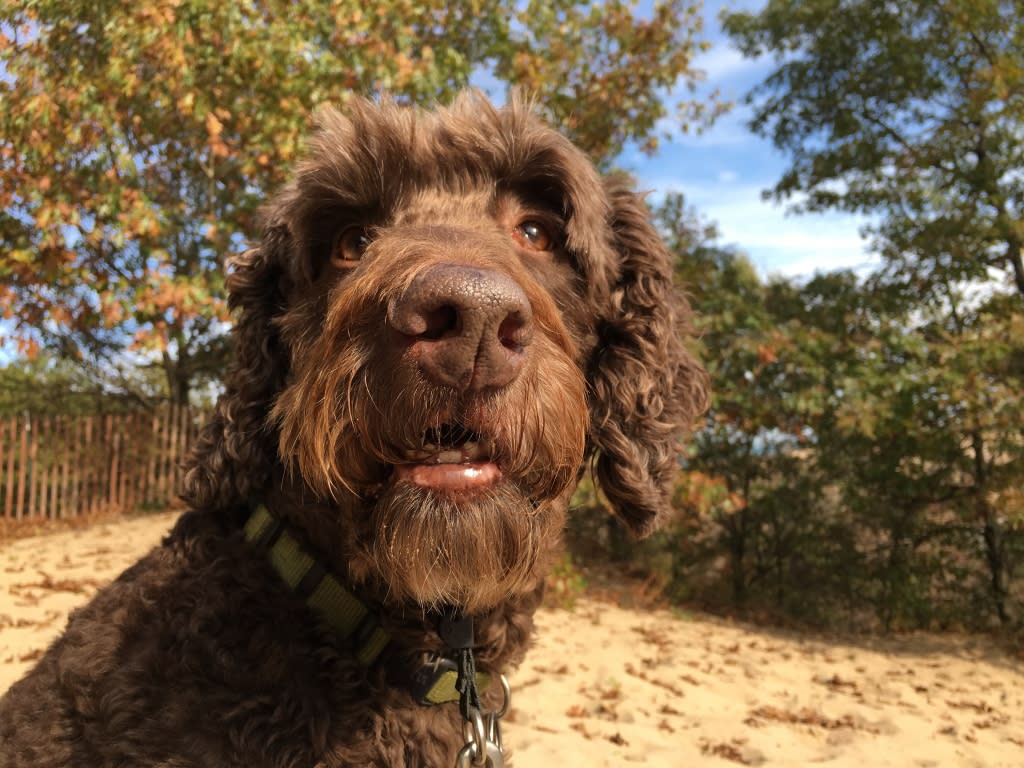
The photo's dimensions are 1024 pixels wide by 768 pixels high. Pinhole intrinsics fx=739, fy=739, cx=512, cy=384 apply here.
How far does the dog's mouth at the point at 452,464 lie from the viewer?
163cm

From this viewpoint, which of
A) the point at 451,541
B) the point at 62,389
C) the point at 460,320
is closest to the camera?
the point at 460,320

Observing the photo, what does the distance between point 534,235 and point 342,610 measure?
4.03 feet

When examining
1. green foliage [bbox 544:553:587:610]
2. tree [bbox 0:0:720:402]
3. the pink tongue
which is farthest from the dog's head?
green foliage [bbox 544:553:587:610]

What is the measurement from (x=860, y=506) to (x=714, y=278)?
339 cm

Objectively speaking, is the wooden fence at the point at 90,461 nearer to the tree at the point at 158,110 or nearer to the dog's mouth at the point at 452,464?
the tree at the point at 158,110

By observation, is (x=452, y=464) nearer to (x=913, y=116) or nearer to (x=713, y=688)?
(x=713, y=688)

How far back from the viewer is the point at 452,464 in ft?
5.44

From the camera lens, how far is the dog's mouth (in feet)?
5.34

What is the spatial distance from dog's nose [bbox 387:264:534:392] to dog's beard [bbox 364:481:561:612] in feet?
0.95

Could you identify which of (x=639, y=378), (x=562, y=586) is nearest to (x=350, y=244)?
(x=639, y=378)

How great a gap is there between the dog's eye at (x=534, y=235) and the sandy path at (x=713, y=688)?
2860 mm

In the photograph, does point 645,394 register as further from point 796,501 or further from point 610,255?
point 796,501

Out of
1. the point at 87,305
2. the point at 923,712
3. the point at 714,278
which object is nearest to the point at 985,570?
the point at 923,712

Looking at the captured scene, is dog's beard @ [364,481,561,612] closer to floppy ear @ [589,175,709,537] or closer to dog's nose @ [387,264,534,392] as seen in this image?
dog's nose @ [387,264,534,392]
